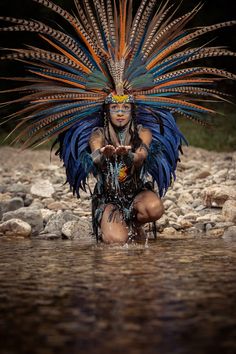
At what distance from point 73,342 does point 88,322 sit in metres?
0.31

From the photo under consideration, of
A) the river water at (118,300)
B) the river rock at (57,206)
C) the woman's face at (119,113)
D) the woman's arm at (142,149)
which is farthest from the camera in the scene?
the river rock at (57,206)

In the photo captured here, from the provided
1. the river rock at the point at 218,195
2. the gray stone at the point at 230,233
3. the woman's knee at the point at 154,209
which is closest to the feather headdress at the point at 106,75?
the woman's knee at the point at 154,209

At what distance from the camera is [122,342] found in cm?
291

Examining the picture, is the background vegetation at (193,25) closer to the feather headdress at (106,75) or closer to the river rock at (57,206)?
the river rock at (57,206)

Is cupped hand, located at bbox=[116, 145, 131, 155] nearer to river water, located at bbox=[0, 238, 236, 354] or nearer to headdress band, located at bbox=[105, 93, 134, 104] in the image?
headdress band, located at bbox=[105, 93, 134, 104]

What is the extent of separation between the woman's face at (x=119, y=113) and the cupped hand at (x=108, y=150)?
329mm

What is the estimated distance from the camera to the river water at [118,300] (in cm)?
292

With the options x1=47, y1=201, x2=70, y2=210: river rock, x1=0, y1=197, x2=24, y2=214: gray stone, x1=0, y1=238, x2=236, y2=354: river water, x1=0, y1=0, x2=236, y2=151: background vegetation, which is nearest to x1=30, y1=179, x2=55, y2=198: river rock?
x1=47, y1=201, x2=70, y2=210: river rock

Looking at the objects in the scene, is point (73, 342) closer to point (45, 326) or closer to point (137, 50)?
point (45, 326)

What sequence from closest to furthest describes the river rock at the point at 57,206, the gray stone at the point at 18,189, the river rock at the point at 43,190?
1. the river rock at the point at 57,206
2. the river rock at the point at 43,190
3. the gray stone at the point at 18,189

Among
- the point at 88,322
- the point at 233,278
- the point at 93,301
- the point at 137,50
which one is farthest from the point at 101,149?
the point at 88,322

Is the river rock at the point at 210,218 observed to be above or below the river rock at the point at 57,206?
below

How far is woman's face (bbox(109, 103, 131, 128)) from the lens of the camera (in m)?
6.05

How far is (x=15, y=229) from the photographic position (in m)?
6.95
